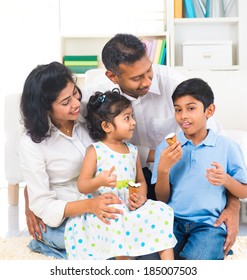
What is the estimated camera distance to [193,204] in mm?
1663

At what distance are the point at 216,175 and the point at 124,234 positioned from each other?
1.08 feet

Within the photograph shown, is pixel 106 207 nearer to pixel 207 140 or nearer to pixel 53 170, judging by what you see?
pixel 53 170

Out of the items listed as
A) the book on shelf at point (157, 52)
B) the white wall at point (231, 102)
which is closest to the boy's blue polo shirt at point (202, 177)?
the white wall at point (231, 102)

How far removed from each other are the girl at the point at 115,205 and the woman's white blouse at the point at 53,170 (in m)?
0.06

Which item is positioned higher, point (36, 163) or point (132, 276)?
point (36, 163)

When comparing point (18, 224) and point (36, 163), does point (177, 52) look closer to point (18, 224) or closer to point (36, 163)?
point (18, 224)

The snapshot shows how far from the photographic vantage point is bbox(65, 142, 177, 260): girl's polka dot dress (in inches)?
60.2

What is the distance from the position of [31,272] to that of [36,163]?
1.55 feet

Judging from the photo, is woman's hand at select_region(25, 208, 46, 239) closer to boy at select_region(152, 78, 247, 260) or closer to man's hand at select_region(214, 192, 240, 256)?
boy at select_region(152, 78, 247, 260)

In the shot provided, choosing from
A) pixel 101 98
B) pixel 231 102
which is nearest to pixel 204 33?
pixel 231 102

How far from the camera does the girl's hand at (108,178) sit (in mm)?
1555

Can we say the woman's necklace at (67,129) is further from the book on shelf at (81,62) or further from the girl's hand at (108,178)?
the book on shelf at (81,62)

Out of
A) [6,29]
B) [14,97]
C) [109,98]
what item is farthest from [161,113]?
[6,29]

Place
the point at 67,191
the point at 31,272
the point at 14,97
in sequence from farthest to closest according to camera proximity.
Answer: the point at 14,97 → the point at 67,191 → the point at 31,272
